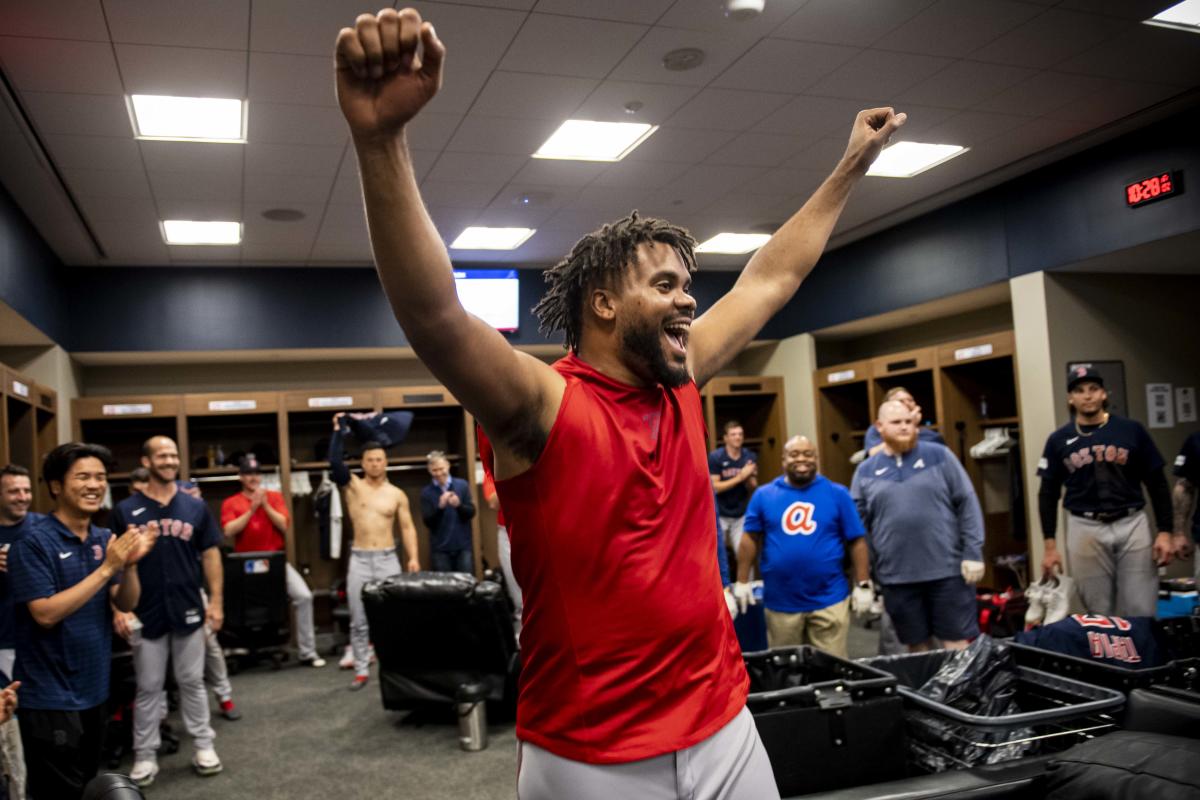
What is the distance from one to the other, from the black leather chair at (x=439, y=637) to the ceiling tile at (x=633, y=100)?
2502mm

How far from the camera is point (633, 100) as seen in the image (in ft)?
15.2

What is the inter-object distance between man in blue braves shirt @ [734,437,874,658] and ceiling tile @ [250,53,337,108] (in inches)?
107

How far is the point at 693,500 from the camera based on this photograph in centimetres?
126

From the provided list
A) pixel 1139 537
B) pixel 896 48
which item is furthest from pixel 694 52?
pixel 1139 537

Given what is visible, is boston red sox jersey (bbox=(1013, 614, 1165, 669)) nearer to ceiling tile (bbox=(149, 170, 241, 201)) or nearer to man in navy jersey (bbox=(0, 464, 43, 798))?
man in navy jersey (bbox=(0, 464, 43, 798))

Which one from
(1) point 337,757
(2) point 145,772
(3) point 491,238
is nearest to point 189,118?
(3) point 491,238

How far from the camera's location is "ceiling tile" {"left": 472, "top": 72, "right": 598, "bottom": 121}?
4.30 meters

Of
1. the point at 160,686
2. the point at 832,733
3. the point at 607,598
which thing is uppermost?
the point at 607,598

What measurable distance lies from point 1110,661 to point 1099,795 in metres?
1.11

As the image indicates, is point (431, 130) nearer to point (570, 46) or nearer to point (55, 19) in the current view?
point (570, 46)

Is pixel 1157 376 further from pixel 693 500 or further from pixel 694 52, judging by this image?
pixel 693 500

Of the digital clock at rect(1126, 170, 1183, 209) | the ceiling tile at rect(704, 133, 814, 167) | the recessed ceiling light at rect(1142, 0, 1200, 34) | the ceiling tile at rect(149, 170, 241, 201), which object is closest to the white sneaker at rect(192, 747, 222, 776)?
the ceiling tile at rect(149, 170, 241, 201)

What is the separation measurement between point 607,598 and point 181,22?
342cm

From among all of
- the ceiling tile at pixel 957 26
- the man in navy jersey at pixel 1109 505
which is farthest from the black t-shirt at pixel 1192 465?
the ceiling tile at pixel 957 26
